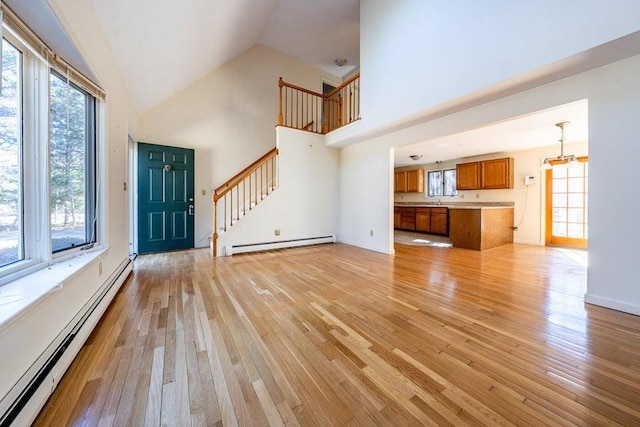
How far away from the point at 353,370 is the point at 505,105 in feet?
11.2

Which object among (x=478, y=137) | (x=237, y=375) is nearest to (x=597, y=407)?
(x=237, y=375)

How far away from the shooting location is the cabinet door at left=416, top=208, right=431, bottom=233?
7184 millimetres

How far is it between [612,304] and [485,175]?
4.71 meters

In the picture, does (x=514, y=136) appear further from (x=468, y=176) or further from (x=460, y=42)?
(x=460, y=42)

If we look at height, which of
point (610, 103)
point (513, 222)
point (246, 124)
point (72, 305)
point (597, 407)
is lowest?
point (597, 407)

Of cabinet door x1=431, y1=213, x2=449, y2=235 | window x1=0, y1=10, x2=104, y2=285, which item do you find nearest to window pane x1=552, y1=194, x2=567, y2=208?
cabinet door x1=431, y1=213, x2=449, y2=235

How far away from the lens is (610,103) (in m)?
2.25

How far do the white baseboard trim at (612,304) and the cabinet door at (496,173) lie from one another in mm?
4270

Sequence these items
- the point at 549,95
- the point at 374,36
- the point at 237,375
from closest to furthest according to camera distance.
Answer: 1. the point at 237,375
2. the point at 549,95
3. the point at 374,36

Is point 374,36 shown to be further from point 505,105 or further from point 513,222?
point 513,222

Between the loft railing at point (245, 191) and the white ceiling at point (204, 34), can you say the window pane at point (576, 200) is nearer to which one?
the white ceiling at point (204, 34)

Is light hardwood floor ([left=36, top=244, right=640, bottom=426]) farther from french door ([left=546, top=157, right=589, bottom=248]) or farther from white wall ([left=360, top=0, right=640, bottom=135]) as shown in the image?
french door ([left=546, top=157, right=589, bottom=248])

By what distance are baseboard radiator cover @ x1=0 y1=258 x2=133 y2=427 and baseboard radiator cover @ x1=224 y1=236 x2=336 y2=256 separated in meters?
2.44

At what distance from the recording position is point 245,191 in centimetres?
548
